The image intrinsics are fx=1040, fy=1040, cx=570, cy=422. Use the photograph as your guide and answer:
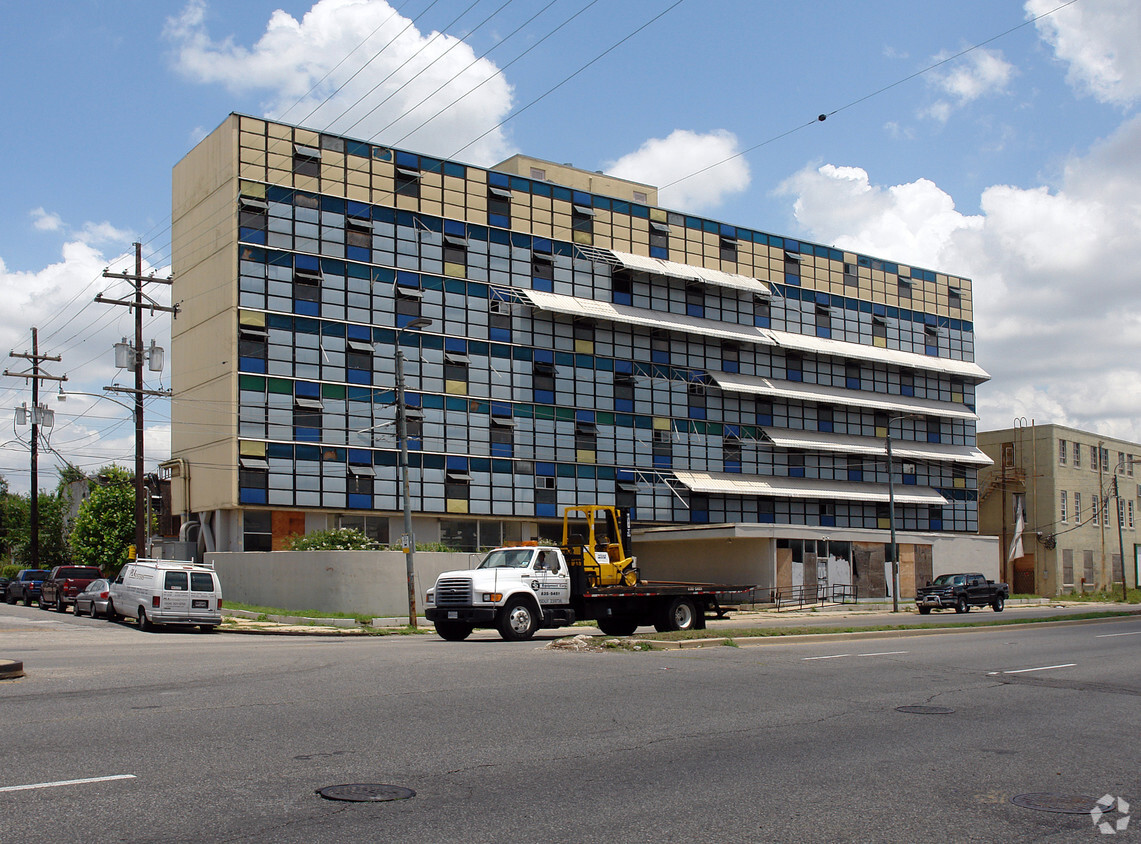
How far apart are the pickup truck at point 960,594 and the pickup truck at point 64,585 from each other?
110 ft

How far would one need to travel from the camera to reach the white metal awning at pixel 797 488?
59.7 meters

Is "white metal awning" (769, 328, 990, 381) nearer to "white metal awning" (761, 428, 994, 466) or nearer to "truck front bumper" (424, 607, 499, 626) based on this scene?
"white metal awning" (761, 428, 994, 466)

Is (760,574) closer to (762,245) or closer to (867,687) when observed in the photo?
(762,245)

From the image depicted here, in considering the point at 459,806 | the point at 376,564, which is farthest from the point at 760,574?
the point at 459,806

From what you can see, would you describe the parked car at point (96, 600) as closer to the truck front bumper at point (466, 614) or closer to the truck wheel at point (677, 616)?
the truck front bumper at point (466, 614)

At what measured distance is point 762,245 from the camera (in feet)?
212

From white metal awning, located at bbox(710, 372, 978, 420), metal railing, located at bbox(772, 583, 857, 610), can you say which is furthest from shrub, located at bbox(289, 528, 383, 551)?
white metal awning, located at bbox(710, 372, 978, 420)

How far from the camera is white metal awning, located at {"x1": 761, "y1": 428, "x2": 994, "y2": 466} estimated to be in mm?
63594

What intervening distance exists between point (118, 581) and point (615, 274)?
32911 millimetres

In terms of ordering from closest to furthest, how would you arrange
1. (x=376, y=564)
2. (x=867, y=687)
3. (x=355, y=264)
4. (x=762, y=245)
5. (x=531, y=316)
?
(x=867, y=687), (x=376, y=564), (x=355, y=264), (x=531, y=316), (x=762, y=245)

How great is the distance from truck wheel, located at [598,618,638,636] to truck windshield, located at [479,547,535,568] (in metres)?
2.86

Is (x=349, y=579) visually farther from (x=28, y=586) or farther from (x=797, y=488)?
(x=797, y=488)

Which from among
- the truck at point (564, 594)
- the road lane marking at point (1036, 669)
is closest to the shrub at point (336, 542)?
the truck at point (564, 594)

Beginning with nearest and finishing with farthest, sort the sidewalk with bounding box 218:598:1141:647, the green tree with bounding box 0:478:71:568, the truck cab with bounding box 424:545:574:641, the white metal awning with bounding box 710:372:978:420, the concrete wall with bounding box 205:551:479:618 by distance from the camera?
the truck cab with bounding box 424:545:574:641
the sidewalk with bounding box 218:598:1141:647
the concrete wall with bounding box 205:551:479:618
the white metal awning with bounding box 710:372:978:420
the green tree with bounding box 0:478:71:568
